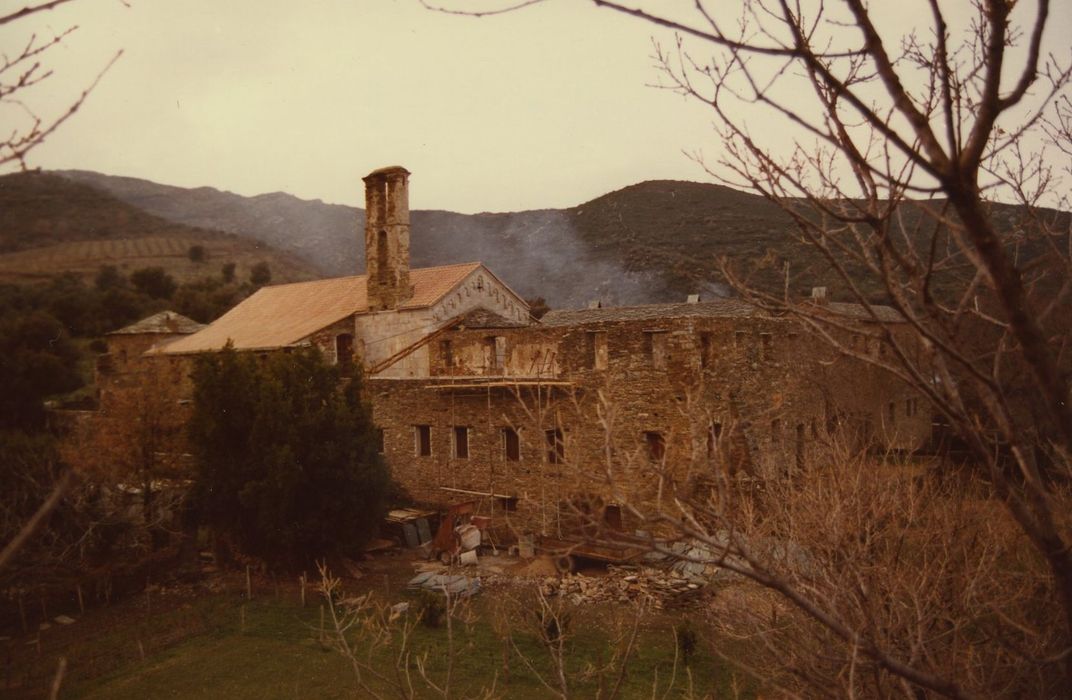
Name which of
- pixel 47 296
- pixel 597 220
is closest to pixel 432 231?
pixel 597 220

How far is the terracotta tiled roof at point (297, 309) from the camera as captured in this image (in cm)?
2570

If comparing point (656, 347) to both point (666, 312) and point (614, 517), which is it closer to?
point (666, 312)

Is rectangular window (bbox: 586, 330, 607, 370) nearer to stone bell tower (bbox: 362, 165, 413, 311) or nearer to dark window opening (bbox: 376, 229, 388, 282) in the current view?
stone bell tower (bbox: 362, 165, 413, 311)

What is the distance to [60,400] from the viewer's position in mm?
34156

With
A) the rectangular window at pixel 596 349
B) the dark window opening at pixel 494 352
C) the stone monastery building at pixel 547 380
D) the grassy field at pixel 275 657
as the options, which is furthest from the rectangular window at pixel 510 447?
the grassy field at pixel 275 657

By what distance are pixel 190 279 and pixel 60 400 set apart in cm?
2957

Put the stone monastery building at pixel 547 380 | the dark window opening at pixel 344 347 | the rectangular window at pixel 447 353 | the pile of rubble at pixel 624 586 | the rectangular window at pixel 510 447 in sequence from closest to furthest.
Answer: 1. the pile of rubble at pixel 624 586
2. the stone monastery building at pixel 547 380
3. the rectangular window at pixel 510 447
4. the rectangular window at pixel 447 353
5. the dark window opening at pixel 344 347

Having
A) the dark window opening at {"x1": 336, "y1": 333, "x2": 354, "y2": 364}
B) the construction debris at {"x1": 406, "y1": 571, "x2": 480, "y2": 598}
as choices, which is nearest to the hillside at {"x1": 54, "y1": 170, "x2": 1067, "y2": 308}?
the dark window opening at {"x1": 336, "y1": 333, "x2": 354, "y2": 364}

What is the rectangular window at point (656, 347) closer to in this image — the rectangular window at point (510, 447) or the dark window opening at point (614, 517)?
the dark window opening at point (614, 517)

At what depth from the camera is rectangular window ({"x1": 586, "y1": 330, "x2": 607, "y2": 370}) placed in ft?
58.6

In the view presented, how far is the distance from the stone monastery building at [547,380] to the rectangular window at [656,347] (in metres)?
0.03

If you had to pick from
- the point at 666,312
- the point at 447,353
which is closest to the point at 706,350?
the point at 666,312

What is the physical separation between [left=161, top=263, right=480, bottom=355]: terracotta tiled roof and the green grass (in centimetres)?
1120

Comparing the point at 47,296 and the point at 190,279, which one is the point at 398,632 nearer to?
the point at 47,296
